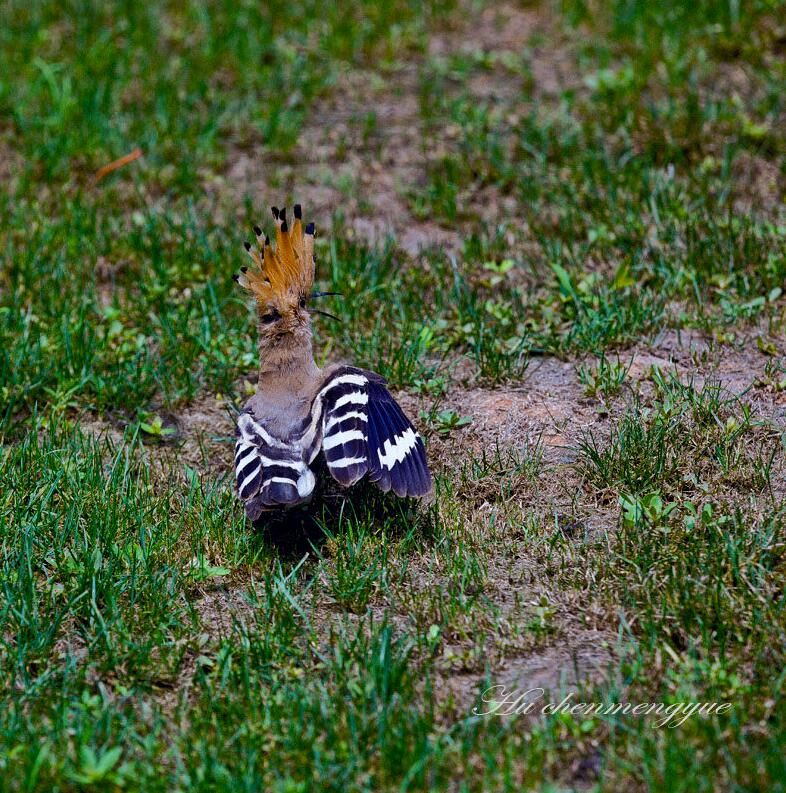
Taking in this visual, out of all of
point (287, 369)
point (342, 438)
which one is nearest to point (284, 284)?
point (287, 369)

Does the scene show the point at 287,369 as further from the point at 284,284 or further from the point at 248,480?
the point at 248,480

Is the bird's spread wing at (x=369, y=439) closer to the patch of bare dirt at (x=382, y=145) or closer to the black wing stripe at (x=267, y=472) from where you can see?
the black wing stripe at (x=267, y=472)

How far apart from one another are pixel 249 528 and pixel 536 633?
1.18m

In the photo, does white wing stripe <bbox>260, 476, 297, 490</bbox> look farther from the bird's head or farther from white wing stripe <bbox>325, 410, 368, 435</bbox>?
the bird's head

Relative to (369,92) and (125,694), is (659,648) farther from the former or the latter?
(369,92)

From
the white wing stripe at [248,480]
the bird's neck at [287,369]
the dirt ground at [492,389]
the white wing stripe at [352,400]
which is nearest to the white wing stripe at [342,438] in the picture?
the white wing stripe at [352,400]

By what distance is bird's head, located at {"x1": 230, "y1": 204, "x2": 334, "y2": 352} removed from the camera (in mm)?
4238

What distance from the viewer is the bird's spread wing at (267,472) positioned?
383cm

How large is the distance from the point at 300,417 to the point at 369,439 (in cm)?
36

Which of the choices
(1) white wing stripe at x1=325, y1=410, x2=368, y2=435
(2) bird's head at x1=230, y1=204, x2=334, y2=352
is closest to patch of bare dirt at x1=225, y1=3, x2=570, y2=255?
(2) bird's head at x1=230, y1=204, x2=334, y2=352

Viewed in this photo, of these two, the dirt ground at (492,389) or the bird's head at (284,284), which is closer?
the dirt ground at (492,389)

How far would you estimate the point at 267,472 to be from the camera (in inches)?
153

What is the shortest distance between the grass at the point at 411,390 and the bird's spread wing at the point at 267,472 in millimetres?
214

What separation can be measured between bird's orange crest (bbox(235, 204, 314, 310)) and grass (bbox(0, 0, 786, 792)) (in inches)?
28.9
